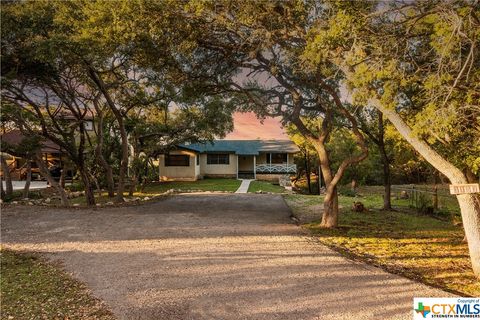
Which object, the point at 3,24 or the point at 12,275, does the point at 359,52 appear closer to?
the point at 12,275

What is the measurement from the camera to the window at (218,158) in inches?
1503

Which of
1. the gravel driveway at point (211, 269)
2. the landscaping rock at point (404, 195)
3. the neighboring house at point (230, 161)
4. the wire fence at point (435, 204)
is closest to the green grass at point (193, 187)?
the neighboring house at point (230, 161)

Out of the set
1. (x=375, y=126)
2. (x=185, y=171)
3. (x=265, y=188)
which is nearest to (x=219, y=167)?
(x=185, y=171)

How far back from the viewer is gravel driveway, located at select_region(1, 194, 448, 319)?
5332 millimetres

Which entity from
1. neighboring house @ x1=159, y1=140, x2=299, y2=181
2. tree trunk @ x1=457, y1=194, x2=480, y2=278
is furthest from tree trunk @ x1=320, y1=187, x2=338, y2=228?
neighboring house @ x1=159, y1=140, x2=299, y2=181

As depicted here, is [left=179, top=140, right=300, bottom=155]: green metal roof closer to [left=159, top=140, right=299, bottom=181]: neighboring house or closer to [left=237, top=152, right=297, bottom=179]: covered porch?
[left=159, top=140, right=299, bottom=181]: neighboring house

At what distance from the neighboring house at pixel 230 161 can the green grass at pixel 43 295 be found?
27447 millimetres

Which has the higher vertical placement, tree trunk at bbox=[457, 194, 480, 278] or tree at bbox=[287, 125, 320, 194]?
tree at bbox=[287, 125, 320, 194]

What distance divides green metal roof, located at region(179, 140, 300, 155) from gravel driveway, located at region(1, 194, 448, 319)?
2375 centimetres

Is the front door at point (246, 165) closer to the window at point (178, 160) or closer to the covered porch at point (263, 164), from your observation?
the covered porch at point (263, 164)

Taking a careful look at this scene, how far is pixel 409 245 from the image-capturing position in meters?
9.82

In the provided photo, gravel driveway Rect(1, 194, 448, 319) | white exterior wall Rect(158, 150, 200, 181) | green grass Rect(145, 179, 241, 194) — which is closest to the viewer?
gravel driveway Rect(1, 194, 448, 319)

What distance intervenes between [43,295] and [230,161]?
32358mm

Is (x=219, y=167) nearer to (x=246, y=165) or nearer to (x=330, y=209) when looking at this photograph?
(x=246, y=165)
